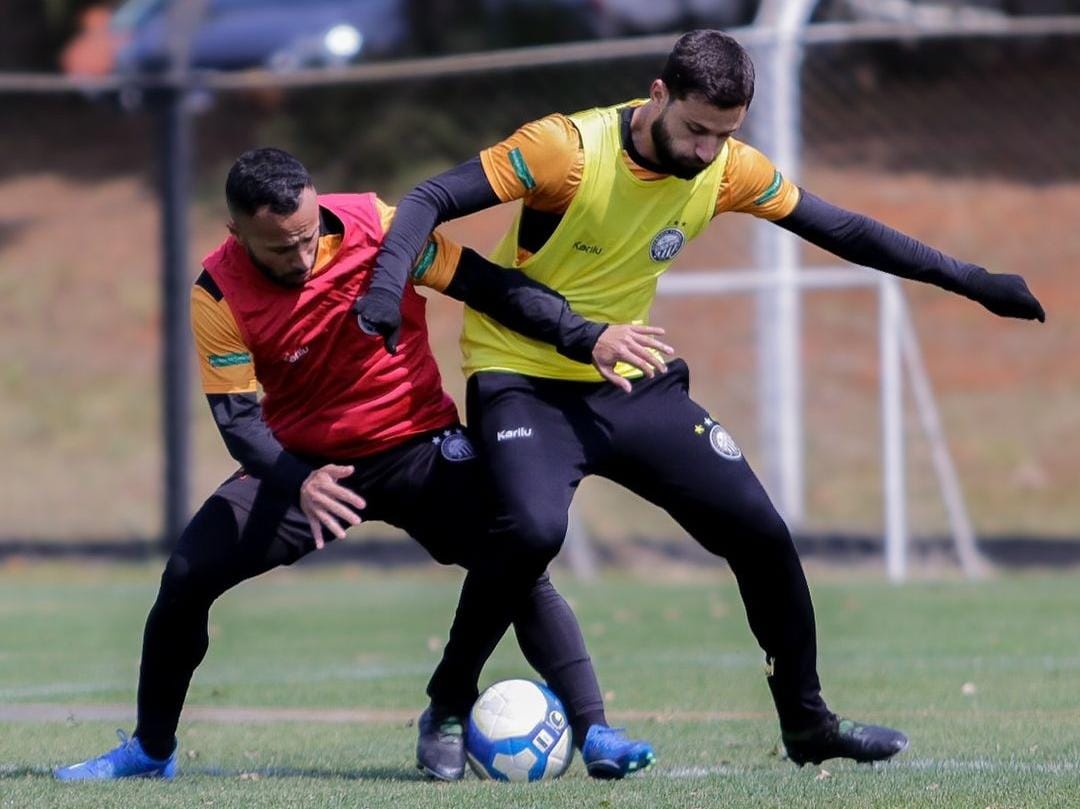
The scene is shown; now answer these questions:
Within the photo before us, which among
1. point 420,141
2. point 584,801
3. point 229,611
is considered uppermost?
point 420,141

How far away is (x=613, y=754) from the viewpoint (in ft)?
18.2

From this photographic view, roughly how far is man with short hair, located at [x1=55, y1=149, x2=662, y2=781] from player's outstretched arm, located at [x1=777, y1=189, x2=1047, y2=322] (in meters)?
0.80

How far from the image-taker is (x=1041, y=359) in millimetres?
21844

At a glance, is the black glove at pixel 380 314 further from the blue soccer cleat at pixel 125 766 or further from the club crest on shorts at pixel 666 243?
the blue soccer cleat at pixel 125 766

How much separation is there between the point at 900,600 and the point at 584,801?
7.15m

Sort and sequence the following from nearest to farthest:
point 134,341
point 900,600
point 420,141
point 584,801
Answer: point 584,801
point 900,600
point 420,141
point 134,341

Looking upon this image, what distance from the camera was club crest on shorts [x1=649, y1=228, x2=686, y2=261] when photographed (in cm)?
585

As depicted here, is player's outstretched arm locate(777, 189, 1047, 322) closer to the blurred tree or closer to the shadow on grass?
the shadow on grass

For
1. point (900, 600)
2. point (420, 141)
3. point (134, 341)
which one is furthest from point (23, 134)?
point (900, 600)

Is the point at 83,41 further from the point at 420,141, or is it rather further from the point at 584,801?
the point at 584,801

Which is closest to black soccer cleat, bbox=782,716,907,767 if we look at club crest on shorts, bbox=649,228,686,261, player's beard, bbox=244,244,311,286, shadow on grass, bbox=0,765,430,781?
shadow on grass, bbox=0,765,430,781

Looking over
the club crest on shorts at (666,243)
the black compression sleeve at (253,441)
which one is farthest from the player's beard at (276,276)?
the club crest on shorts at (666,243)

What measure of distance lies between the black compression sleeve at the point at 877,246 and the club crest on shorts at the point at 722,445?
0.66m

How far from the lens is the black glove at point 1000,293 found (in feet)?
19.3
